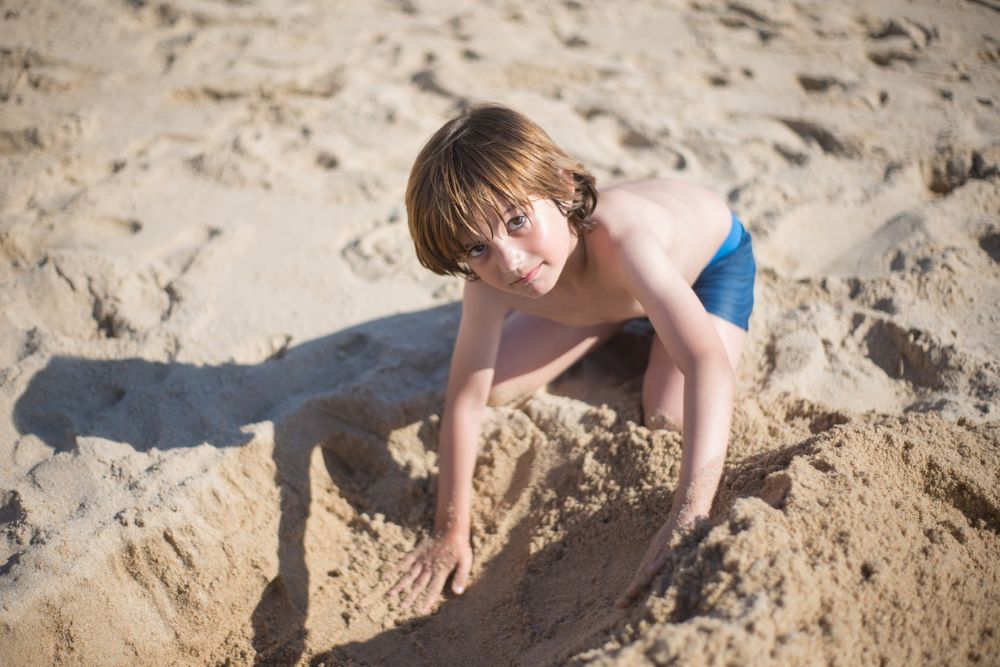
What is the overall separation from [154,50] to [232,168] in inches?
44.7

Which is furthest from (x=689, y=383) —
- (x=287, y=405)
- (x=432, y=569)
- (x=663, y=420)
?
(x=287, y=405)

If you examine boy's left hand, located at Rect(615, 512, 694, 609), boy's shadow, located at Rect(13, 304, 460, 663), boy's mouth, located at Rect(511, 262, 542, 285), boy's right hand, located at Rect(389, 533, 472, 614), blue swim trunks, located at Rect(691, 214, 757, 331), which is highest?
boy's mouth, located at Rect(511, 262, 542, 285)

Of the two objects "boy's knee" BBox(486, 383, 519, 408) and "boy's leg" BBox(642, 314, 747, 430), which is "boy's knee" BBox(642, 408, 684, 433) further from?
"boy's knee" BBox(486, 383, 519, 408)

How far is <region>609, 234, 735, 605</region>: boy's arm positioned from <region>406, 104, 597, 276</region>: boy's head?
261mm

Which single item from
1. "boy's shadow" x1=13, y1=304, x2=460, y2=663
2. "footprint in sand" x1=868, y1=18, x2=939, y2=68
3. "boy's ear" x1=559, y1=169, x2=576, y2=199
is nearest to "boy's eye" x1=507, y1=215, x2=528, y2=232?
"boy's ear" x1=559, y1=169, x2=576, y2=199

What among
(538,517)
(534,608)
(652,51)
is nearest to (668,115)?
(652,51)

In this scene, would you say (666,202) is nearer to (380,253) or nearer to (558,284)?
(558,284)

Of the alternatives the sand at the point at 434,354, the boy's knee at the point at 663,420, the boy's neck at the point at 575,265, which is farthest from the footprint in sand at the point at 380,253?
the boy's knee at the point at 663,420

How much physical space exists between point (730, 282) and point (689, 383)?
66 centimetres

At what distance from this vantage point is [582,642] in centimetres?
140

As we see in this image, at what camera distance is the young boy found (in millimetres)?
1598

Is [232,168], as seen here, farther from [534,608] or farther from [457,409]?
[534,608]

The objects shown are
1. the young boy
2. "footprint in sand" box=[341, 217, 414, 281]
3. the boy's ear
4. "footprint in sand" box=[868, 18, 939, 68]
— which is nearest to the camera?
the young boy

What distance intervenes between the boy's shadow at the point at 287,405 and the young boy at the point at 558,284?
21cm
